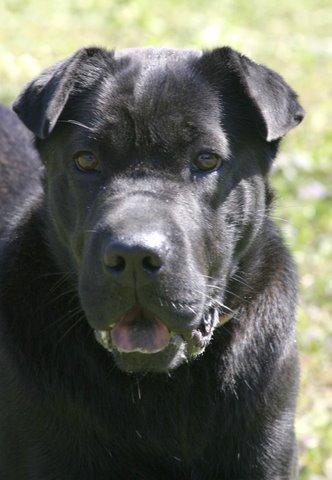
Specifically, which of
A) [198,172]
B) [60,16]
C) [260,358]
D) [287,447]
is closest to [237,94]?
[198,172]

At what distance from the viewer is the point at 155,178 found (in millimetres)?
4176

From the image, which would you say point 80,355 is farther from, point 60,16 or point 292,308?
point 60,16

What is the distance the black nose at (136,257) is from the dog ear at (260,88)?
714mm

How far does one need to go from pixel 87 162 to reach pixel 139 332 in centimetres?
68

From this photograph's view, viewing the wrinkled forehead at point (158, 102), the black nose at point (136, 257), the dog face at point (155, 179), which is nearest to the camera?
the black nose at point (136, 257)

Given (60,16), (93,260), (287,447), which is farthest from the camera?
(60,16)

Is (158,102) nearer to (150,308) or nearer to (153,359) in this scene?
(150,308)

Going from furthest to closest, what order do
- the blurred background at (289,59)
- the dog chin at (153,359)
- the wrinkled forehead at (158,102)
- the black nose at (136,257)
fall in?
the blurred background at (289,59) < the wrinkled forehead at (158,102) < the dog chin at (153,359) < the black nose at (136,257)

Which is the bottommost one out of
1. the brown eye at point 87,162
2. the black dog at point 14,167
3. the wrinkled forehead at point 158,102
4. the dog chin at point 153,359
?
the dog chin at point 153,359

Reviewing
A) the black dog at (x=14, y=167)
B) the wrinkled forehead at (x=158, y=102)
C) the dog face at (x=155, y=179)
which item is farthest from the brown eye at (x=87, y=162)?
the black dog at (x=14, y=167)

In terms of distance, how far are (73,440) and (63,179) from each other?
1002 mm

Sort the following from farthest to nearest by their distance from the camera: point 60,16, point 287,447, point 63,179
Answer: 1. point 60,16
2. point 287,447
3. point 63,179

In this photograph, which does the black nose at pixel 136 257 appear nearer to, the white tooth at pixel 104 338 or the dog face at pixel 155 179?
the dog face at pixel 155 179

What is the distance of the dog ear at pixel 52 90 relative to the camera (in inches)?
169
